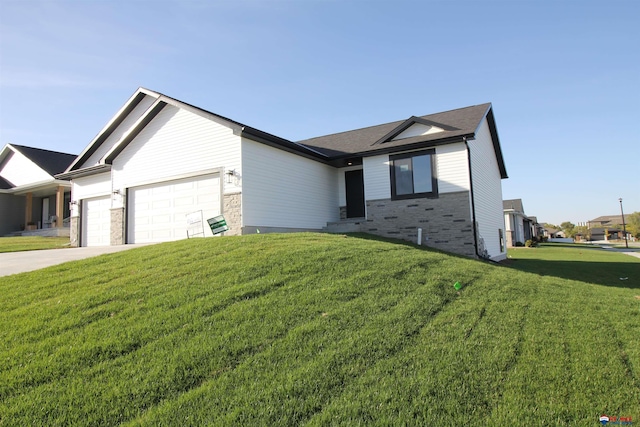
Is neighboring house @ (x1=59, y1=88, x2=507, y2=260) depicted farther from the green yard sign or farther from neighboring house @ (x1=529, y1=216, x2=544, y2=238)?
neighboring house @ (x1=529, y1=216, x2=544, y2=238)

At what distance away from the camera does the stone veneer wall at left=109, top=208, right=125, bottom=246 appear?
51.3 ft

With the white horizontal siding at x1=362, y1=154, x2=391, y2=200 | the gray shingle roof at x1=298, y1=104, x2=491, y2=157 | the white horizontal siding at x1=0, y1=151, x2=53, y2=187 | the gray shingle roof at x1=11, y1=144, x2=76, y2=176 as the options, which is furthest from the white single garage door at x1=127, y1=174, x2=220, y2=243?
the gray shingle roof at x1=11, y1=144, x2=76, y2=176

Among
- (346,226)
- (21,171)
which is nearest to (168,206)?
(346,226)

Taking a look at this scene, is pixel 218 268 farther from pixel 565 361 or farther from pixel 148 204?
pixel 148 204

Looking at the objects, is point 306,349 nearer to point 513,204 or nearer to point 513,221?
point 513,221

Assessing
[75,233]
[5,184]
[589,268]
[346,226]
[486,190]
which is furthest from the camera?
[5,184]

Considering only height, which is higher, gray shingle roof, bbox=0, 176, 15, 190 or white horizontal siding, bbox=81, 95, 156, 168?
white horizontal siding, bbox=81, 95, 156, 168

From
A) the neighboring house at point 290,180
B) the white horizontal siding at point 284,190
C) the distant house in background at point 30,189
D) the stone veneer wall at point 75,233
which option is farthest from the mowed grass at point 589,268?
the distant house in background at point 30,189

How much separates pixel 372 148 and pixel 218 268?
33.4 ft

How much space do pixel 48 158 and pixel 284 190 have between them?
21217 millimetres

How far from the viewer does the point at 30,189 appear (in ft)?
80.5

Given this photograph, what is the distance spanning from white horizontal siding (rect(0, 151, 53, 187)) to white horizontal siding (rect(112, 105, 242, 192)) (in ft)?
38.2

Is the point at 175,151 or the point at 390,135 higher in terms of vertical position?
the point at 390,135
